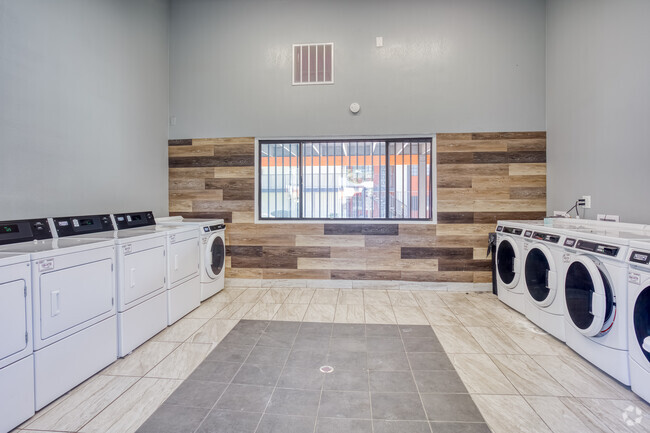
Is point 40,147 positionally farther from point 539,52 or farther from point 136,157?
point 539,52

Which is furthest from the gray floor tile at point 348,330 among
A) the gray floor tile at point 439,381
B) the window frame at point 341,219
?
the window frame at point 341,219

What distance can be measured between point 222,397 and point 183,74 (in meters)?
4.16

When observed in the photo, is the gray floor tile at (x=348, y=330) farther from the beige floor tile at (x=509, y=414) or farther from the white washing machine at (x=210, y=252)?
the white washing machine at (x=210, y=252)

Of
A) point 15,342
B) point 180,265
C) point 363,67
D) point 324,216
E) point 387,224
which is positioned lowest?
point 15,342

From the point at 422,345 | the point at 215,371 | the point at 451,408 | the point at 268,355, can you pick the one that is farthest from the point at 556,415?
the point at 215,371

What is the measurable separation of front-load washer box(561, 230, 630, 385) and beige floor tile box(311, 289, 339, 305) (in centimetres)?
222

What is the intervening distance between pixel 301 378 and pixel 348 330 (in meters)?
0.87

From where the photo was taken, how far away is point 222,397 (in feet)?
6.17

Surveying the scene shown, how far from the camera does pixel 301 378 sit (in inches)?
82.2

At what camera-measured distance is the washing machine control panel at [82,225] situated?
2589 mm

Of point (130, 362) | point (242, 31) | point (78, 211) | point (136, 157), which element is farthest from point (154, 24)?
point (130, 362)

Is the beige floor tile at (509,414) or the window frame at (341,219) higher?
the window frame at (341,219)

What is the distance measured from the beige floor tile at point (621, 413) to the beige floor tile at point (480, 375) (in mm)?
402

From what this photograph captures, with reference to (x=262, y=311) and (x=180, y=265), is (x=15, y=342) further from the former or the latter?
(x=262, y=311)
